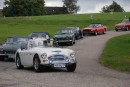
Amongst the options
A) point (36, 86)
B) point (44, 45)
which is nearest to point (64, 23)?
point (44, 45)

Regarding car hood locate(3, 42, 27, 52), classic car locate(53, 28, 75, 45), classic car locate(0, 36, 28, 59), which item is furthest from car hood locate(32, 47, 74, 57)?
classic car locate(53, 28, 75, 45)

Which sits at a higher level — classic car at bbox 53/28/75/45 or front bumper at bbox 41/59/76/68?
front bumper at bbox 41/59/76/68

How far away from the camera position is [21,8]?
144 m

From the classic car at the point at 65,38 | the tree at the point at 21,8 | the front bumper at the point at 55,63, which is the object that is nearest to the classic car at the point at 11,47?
the front bumper at the point at 55,63

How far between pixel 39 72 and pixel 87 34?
38.5 m

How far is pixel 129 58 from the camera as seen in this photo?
92.2 feet

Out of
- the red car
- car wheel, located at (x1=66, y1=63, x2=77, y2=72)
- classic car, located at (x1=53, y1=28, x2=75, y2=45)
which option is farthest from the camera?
the red car

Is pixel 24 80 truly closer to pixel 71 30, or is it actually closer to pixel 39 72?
pixel 39 72

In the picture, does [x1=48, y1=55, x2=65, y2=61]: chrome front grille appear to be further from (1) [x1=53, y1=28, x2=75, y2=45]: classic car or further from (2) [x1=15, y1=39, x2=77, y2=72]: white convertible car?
(1) [x1=53, y1=28, x2=75, y2=45]: classic car

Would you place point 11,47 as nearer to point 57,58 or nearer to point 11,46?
point 11,46

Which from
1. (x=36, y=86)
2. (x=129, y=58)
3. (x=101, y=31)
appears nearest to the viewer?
(x=36, y=86)

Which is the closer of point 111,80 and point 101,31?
point 111,80

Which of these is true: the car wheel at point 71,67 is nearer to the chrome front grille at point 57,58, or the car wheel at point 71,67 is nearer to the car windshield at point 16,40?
the chrome front grille at point 57,58

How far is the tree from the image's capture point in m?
145
